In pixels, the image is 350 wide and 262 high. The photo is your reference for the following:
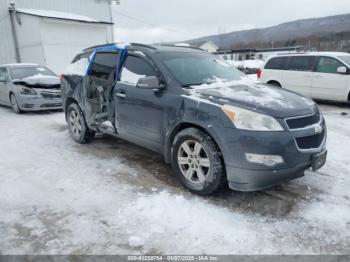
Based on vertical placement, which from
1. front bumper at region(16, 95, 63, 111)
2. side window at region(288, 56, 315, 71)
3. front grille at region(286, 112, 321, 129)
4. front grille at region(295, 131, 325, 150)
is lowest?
front bumper at region(16, 95, 63, 111)

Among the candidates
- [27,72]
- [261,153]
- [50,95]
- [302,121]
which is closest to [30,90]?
[50,95]

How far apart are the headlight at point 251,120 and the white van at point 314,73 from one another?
7.20m

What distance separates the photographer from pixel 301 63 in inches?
400

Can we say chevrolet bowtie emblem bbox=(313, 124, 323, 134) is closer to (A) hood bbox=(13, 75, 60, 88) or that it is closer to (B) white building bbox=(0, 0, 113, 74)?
(A) hood bbox=(13, 75, 60, 88)

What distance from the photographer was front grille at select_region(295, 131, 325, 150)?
3246mm

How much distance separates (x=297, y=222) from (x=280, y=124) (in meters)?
0.99

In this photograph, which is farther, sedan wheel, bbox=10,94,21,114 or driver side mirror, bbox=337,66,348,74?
sedan wheel, bbox=10,94,21,114

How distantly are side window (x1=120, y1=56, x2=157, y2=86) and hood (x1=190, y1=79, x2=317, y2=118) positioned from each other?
2.69ft

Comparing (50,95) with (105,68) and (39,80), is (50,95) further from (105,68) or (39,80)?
(105,68)

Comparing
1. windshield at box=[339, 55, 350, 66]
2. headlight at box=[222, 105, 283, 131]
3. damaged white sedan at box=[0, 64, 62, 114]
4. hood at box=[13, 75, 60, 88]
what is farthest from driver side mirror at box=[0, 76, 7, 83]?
windshield at box=[339, 55, 350, 66]

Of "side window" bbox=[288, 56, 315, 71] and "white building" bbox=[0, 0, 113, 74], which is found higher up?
"white building" bbox=[0, 0, 113, 74]

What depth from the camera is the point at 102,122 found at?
5.16m

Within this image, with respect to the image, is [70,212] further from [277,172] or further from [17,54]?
[17,54]

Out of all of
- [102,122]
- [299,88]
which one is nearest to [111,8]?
[299,88]
